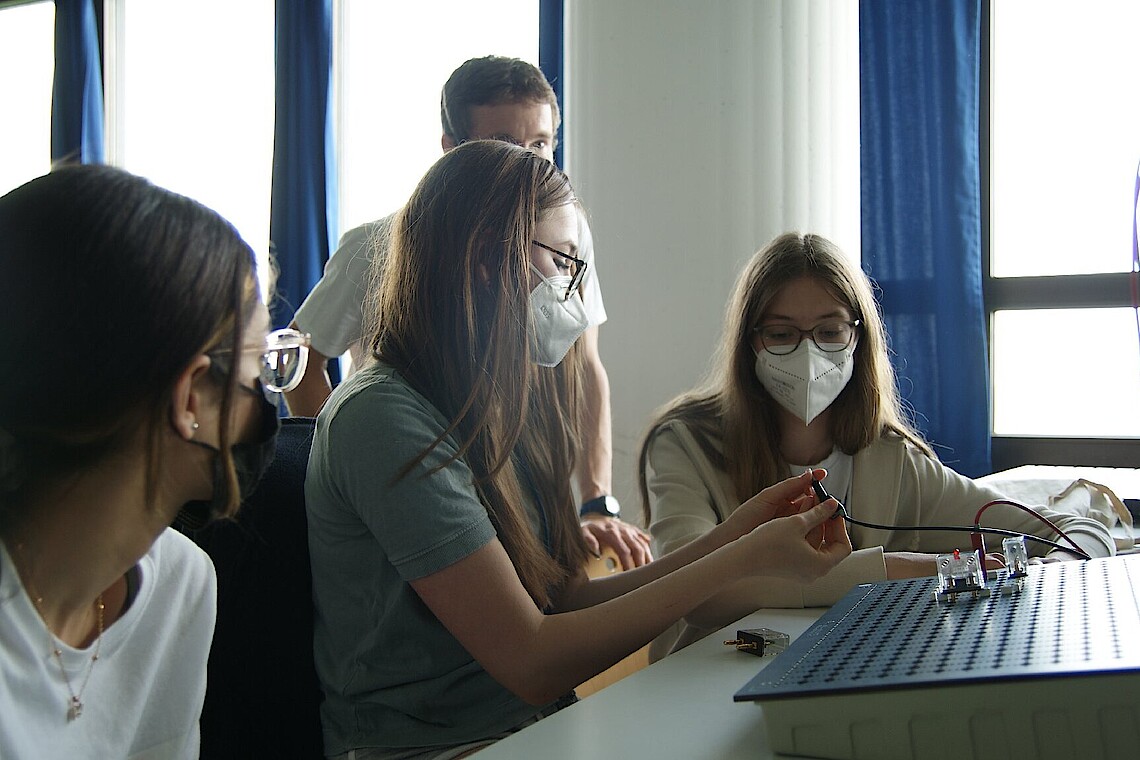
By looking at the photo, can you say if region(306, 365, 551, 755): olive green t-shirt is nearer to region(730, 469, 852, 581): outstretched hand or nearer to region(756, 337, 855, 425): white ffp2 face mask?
region(730, 469, 852, 581): outstretched hand

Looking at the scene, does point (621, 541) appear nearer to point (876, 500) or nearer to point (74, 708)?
point (876, 500)

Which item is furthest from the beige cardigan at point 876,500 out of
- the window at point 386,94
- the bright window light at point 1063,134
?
the window at point 386,94

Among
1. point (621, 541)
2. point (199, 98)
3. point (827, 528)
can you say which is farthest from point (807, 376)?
point (199, 98)

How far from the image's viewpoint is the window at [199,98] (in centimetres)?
421

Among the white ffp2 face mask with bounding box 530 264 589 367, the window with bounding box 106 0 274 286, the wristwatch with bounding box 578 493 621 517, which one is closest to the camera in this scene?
the white ffp2 face mask with bounding box 530 264 589 367

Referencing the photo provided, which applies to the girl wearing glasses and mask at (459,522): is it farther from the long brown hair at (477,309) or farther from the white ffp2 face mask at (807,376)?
the white ffp2 face mask at (807,376)

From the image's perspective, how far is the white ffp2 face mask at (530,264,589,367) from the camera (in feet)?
4.47

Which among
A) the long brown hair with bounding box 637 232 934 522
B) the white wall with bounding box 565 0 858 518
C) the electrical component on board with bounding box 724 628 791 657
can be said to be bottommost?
the electrical component on board with bounding box 724 628 791 657

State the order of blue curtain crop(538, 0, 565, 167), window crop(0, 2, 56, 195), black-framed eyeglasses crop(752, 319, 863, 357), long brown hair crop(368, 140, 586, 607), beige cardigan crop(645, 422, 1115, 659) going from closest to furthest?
long brown hair crop(368, 140, 586, 607)
beige cardigan crop(645, 422, 1115, 659)
black-framed eyeglasses crop(752, 319, 863, 357)
blue curtain crop(538, 0, 565, 167)
window crop(0, 2, 56, 195)

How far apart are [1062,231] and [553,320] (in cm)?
230

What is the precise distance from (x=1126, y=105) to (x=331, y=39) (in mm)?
2770

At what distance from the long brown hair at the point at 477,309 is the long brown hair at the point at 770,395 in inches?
21.1

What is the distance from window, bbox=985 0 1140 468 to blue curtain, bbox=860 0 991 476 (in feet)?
0.83

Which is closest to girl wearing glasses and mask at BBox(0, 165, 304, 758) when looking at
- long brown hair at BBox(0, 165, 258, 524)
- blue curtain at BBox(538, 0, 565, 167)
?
long brown hair at BBox(0, 165, 258, 524)
